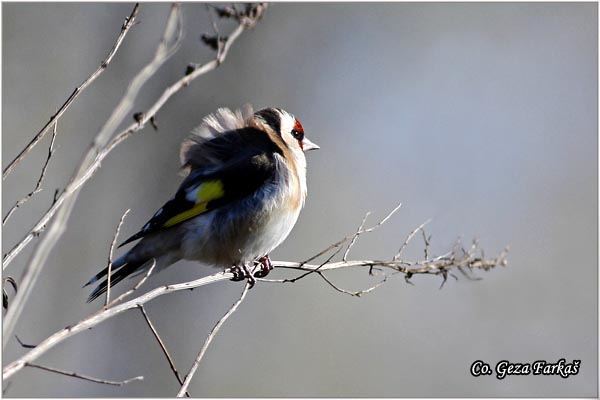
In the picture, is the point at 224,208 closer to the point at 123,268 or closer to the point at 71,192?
the point at 123,268

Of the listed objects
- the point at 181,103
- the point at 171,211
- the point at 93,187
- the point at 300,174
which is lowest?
the point at 171,211

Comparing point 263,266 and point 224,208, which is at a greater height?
point 224,208

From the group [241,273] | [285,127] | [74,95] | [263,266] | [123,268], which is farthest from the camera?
[285,127]

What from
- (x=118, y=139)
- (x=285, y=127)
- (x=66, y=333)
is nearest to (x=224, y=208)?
(x=285, y=127)

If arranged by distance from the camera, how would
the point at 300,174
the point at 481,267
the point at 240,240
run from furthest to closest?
the point at 300,174, the point at 240,240, the point at 481,267

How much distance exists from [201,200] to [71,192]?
206cm

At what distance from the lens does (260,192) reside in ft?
15.0

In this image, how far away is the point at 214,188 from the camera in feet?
15.0

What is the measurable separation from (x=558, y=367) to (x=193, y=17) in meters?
5.04

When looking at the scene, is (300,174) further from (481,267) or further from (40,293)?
(40,293)

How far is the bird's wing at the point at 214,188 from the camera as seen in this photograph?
4.53 m

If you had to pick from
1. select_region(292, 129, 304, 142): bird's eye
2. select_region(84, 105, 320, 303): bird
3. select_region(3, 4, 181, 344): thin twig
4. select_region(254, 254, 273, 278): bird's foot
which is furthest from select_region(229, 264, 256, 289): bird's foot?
select_region(3, 4, 181, 344): thin twig

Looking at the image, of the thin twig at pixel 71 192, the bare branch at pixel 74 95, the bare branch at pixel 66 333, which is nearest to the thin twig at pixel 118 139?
the thin twig at pixel 71 192

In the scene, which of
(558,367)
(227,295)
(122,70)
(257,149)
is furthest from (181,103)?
(558,367)
